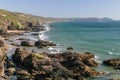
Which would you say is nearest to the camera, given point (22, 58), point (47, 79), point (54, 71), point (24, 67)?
point (47, 79)

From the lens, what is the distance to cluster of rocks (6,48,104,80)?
43594 mm

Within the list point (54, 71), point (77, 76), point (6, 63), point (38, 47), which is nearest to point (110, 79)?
point (77, 76)

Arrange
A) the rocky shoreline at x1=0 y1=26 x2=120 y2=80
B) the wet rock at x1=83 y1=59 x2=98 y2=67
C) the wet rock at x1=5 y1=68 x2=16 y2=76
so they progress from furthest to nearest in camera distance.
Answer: the wet rock at x1=83 y1=59 x2=98 y2=67 < the wet rock at x1=5 y1=68 x2=16 y2=76 < the rocky shoreline at x1=0 y1=26 x2=120 y2=80

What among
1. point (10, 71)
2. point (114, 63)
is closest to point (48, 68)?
point (10, 71)

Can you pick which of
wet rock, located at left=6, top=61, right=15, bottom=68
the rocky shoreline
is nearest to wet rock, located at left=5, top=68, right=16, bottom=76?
the rocky shoreline

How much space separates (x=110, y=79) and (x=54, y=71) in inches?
380

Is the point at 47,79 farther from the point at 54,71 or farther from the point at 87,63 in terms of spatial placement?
the point at 87,63

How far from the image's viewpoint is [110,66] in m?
53.2

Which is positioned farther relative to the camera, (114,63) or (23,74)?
(114,63)

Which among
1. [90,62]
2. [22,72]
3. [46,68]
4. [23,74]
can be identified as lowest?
[23,74]

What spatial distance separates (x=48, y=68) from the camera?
45.9 metres

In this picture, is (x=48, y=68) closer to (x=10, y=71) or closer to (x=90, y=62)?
(x=10, y=71)

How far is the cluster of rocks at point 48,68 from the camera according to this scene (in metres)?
43.6

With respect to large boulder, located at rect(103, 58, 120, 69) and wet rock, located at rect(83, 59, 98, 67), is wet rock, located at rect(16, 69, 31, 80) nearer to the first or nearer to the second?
wet rock, located at rect(83, 59, 98, 67)
